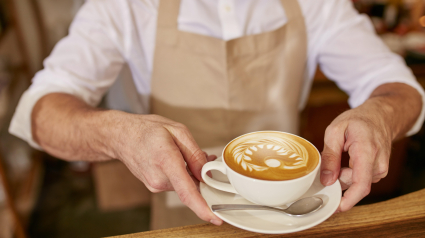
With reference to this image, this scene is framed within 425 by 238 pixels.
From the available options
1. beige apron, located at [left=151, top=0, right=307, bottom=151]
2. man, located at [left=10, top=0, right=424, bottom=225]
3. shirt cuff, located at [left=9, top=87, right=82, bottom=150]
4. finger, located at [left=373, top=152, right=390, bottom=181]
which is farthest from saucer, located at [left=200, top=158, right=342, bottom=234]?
shirt cuff, located at [left=9, top=87, right=82, bottom=150]

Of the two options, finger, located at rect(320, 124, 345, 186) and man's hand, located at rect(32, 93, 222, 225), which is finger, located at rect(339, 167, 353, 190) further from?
man's hand, located at rect(32, 93, 222, 225)

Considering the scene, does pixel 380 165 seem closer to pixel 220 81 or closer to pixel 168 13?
pixel 220 81

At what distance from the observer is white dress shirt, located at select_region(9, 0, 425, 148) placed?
109 centimetres

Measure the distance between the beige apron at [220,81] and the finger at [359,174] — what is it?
573 mm

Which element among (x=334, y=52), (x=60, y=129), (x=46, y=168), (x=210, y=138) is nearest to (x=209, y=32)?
(x=210, y=138)

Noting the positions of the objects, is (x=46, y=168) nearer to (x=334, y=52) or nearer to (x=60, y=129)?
(x=60, y=129)

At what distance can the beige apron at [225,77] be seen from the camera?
117 cm

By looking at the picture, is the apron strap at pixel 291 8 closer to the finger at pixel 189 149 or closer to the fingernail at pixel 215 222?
the finger at pixel 189 149

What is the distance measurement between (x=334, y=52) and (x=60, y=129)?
1056mm

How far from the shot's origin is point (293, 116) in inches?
54.2

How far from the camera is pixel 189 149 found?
0.72m

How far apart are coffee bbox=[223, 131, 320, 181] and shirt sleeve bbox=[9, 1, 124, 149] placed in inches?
25.8

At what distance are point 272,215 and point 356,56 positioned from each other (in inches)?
34.2

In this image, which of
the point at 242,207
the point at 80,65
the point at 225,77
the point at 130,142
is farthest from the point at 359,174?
the point at 80,65
